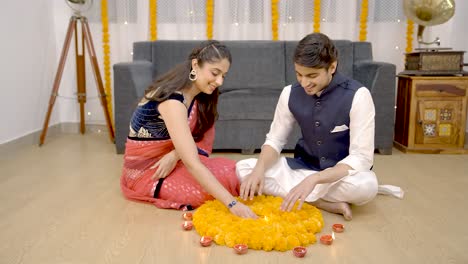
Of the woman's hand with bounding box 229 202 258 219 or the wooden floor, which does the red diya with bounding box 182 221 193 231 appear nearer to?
the wooden floor

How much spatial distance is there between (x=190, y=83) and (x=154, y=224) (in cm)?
60

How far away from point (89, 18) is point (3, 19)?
99cm

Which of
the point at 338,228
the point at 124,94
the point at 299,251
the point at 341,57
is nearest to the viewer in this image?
the point at 299,251

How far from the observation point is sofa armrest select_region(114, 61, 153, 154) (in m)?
3.28

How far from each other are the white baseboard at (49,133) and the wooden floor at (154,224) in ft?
1.34

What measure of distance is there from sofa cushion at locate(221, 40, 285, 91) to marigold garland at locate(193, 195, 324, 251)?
188 cm

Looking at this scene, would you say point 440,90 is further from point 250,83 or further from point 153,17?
point 153,17

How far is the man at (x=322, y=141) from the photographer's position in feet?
6.07

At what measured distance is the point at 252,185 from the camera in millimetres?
1935

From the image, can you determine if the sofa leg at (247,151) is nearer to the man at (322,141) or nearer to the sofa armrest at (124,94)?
the sofa armrest at (124,94)

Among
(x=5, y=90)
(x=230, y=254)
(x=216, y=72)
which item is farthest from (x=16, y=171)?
(x=230, y=254)

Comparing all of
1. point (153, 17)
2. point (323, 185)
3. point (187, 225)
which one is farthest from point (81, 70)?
point (323, 185)

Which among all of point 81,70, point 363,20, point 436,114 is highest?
point 363,20

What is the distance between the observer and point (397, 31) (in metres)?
4.13
